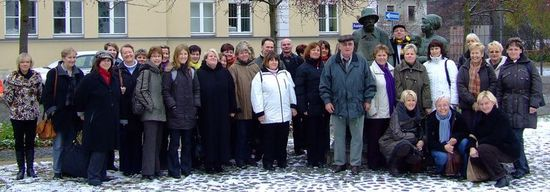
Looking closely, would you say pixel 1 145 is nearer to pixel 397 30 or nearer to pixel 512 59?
pixel 397 30

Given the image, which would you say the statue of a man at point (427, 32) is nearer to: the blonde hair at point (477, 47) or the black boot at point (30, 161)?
the blonde hair at point (477, 47)

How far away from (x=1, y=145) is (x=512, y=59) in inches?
317

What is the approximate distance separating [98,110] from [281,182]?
2341 mm

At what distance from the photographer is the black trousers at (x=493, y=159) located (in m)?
8.32

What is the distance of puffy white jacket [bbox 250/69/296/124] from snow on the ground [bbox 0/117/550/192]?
29.2 inches

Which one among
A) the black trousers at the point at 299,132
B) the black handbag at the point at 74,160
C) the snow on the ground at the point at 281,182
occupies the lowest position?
the snow on the ground at the point at 281,182

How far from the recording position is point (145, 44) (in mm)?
28797

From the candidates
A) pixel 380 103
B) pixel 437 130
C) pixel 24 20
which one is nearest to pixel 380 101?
pixel 380 103

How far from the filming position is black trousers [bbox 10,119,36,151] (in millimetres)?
8656

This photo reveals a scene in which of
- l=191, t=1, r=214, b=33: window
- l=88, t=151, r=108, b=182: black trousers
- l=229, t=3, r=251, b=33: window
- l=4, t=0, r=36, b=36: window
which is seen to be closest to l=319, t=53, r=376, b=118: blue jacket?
l=88, t=151, r=108, b=182: black trousers

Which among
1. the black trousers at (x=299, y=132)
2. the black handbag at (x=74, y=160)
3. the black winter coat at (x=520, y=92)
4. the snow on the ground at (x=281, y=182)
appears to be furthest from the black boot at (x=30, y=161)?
the black winter coat at (x=520, y=92)

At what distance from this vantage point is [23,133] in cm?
877

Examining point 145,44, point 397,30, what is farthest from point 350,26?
point 397,30

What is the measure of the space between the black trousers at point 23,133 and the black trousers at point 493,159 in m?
5.45
